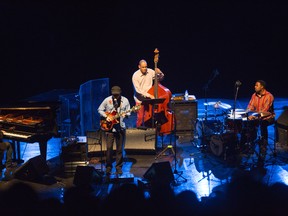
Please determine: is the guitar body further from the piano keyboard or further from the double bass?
the double bass

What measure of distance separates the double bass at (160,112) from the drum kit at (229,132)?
34.9 inches

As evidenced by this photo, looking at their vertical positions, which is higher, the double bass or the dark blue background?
the dark blue background

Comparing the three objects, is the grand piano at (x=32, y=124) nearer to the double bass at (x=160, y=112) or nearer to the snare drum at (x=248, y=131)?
the double bass at (x=160, y=112)

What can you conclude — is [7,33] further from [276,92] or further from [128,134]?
[276,92]

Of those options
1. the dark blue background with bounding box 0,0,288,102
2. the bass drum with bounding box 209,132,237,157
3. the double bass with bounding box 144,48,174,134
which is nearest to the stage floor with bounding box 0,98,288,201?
the bass drum with bounding box 209,132,237,157

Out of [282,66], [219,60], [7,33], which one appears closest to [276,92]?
[282,66]

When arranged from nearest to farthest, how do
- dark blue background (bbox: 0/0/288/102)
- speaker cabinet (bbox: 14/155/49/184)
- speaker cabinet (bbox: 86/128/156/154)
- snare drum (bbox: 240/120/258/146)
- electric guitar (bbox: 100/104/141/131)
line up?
speaker cabinet (bbox: 14/155/49/184)
electric guitar (bbox: 100/104/141/131)
snare drum (bbox: 240/120/258/146)
speaker cabinet (bbox: 86/128/156/154)
dark blue background (bbox: 0/0/288/102)

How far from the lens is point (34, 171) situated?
914cm

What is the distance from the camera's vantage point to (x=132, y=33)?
16906 mm

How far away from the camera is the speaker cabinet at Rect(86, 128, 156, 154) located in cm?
1084

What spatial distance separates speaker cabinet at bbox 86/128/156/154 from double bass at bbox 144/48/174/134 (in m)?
0.28

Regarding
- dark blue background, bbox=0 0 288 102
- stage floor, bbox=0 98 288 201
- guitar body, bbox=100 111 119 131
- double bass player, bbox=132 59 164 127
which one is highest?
dark blue background, bbox=0 0 288 102

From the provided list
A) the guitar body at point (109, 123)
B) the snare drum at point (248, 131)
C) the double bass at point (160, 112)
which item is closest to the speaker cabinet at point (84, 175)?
the guitar body at point (109, 123)

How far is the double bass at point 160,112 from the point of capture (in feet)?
35.6
